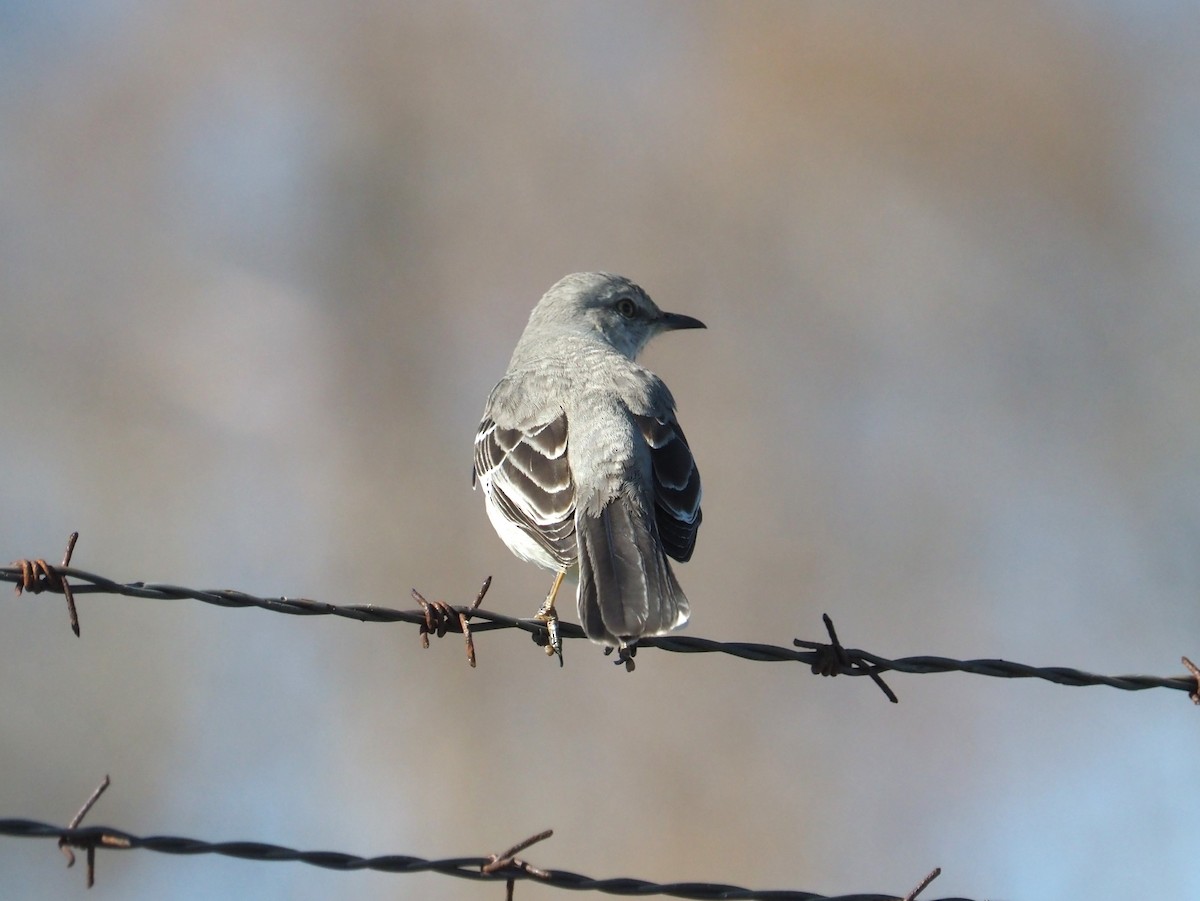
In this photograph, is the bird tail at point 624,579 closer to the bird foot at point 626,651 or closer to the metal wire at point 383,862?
the bird foot at point 626,651

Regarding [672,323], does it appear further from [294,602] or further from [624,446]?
[294,602]

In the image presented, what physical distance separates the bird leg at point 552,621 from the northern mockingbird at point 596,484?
1cm

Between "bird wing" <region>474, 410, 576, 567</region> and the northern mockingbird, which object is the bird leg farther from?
"bird wing" <region>474, 410, 576, 567</region>

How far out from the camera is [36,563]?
4.23m

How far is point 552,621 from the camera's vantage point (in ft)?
19.0

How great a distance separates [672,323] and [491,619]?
5.44 metres

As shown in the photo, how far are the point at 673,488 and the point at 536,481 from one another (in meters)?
0.70

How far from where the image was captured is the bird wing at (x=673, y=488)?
6.13m

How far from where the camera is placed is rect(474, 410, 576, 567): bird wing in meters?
6.15

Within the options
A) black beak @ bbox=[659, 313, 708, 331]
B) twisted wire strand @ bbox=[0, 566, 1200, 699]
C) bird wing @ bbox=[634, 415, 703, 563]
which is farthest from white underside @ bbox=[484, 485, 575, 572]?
black beak @ bbox=[659, 313, 708, 331]

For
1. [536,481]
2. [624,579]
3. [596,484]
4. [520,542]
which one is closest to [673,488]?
[596,484]

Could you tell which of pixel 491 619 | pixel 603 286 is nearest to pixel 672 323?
pixel 603 286

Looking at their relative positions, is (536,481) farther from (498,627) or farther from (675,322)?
(675,322)

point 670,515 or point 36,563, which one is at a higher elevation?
point 670,515
